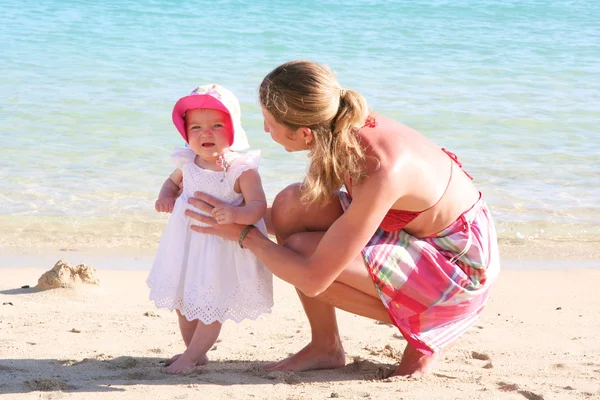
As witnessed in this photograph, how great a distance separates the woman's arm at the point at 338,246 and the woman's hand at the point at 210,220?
14 cm

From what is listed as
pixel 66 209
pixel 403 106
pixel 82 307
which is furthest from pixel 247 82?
pixel 82 307

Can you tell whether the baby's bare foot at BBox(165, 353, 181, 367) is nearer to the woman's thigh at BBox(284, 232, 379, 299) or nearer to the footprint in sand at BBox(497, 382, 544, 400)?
the woman's thigh at BBox(284, 232, 379, 299)

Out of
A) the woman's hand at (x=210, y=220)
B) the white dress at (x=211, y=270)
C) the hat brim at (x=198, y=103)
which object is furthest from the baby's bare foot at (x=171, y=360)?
the hat brim at (x=198, y=103)

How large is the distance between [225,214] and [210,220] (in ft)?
0.34

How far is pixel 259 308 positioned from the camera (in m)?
3.06

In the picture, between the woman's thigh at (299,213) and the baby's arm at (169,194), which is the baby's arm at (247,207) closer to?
the woman's thigh at (299,213)

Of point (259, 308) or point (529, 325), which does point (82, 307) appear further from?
point (529, 325)

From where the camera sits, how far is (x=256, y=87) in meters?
9.23

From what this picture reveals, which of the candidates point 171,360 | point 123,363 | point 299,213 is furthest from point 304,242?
point 123,363

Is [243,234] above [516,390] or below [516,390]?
above

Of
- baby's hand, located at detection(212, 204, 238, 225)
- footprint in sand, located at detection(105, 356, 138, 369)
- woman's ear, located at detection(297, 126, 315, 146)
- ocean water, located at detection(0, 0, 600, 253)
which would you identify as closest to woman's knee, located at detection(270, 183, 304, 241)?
baby's hand, located at detection(212, 204, 238, 225)

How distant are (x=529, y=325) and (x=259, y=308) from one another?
1376 mm

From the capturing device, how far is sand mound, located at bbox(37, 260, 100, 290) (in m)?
4.08

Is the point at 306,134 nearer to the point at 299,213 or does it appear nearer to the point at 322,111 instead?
the point at 322,111
